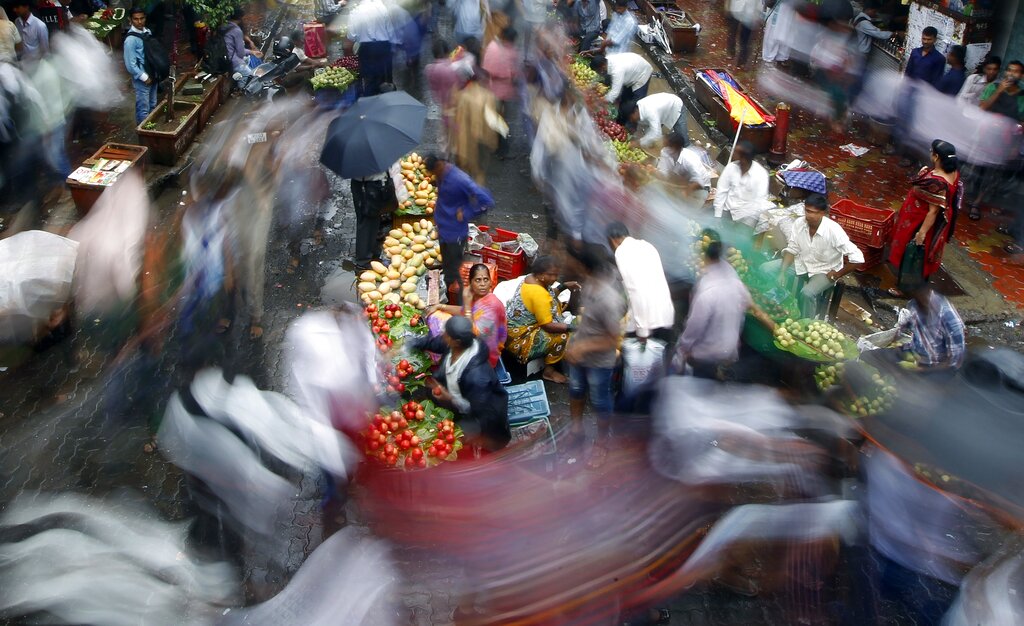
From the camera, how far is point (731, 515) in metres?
5.73

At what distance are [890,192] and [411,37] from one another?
7109mm

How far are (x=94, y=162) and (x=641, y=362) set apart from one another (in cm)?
695

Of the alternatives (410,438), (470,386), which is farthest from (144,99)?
(470,386)

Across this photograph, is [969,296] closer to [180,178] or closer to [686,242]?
[686,242]

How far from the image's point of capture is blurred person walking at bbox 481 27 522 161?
10.0 m

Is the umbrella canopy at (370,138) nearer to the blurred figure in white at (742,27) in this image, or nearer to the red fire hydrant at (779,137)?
the red fire hydrant at (779,137)

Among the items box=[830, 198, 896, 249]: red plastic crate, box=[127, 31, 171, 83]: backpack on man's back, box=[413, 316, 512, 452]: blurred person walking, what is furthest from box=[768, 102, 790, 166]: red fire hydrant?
box=[127, 31, 171, 83]: backpack on man's back

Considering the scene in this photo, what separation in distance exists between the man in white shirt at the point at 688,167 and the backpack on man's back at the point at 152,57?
6545 millimetres

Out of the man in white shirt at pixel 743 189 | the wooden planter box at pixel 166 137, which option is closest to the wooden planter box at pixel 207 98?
the wooden planter box at pixel 166 137

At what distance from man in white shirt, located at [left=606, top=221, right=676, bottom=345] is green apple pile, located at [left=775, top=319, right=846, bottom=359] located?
3.17ft

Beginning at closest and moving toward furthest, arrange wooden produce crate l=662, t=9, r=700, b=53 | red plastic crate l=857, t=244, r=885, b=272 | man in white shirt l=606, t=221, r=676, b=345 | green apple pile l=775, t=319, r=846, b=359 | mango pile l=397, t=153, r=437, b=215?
1. man in white shirt l=606, t=221, r=676, b=345
2. green apple pile l=775, t=319, r=846, b=359
3. red plastic crate l=857, t=244, r=885, b=272
4. mango pile l=397, t=153, r=437, b=215
5. wooden produce crate l=662, t=9, r=700, b=53

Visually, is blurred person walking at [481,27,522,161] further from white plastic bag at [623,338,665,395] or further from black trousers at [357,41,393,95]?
white plastic bag at [623,338,665,395]

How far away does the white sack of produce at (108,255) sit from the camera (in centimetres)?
744

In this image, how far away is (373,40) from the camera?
11.1 meters
